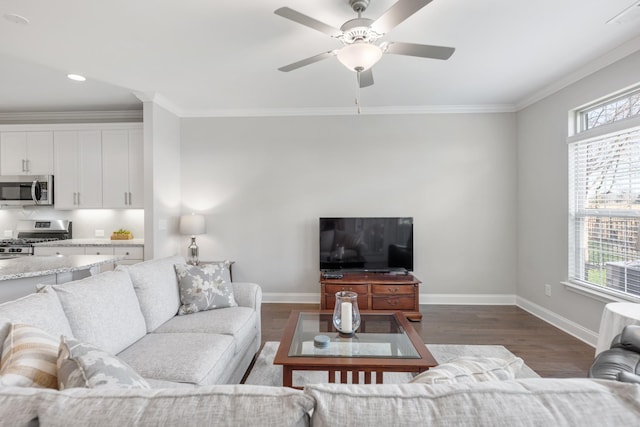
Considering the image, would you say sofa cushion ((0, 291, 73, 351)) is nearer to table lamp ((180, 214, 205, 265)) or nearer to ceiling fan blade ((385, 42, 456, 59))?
→ ceiling fan blade ((385, 42, 456, 59))

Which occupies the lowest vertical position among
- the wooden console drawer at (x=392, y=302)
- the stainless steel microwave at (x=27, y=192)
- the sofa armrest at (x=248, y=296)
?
the wooden console drawer at (x=392, y=302)

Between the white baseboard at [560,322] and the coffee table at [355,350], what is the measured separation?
2.10m

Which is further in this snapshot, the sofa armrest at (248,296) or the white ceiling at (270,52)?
the sofa armrest at (248,296)

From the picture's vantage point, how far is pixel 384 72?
10.6 feet

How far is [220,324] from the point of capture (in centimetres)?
223

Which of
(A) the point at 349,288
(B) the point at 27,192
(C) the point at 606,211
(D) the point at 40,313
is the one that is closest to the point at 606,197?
(C) the point at 606,211

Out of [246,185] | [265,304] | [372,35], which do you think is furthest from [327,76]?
[265,304]

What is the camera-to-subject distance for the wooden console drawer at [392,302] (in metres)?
3.78

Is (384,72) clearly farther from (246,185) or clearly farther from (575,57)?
(246,185)

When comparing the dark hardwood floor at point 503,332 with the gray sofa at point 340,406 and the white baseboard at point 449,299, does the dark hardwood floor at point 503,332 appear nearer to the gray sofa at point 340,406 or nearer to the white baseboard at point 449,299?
the white baseboard at point 449,299

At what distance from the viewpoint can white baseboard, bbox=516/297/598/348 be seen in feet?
10.1

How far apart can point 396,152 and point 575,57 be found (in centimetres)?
202

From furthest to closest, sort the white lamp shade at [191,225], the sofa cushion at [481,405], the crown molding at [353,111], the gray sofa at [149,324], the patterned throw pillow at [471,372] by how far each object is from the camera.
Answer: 1. the crown molding at [353,111]
2. the white lamp shade at [191,225]
3. the gray sofa at [149,324]
4. the patterned throw pillow at [471,372]
5. the sofa cushion at [481,405]

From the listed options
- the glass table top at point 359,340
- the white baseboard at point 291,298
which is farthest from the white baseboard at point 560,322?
the white baseboard at point 291,298
